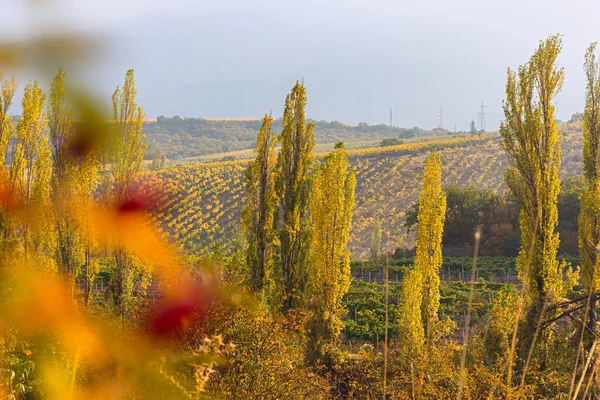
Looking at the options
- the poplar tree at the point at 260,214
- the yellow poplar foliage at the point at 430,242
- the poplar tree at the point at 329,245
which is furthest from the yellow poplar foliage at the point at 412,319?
the poplar tree at the point at 260,214

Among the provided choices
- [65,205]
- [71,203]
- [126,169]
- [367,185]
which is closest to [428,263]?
[126,169]

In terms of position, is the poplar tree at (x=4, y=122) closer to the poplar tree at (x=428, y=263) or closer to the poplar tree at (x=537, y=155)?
the poplar tree at (x=428, y=263)

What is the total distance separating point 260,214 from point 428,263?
5.56m

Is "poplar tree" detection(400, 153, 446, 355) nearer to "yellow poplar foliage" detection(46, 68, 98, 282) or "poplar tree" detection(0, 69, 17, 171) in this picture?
"yellow poplar foliage" detection(46, 68, 98, 282)

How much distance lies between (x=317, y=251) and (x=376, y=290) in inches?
466

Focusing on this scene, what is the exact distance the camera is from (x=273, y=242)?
17406 millimetres

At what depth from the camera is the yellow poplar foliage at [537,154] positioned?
625 inches

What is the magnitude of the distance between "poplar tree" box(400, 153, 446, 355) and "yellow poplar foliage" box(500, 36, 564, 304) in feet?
8.15

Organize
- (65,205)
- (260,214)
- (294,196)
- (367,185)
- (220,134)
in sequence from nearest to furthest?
(65,205)
(260,214)
(294,196)
(367,185)
(220,134)

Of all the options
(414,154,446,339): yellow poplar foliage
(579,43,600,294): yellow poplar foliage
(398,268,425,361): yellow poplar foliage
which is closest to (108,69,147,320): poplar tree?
(398,268,425,361): yellow poplar foliage

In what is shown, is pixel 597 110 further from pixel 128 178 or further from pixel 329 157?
pixel 128 178

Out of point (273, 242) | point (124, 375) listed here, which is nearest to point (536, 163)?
point (273, 242)

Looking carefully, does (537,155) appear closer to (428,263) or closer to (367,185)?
(428,263)

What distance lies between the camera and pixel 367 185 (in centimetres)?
6272
